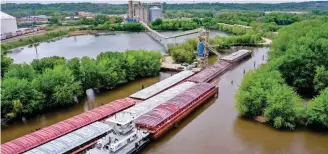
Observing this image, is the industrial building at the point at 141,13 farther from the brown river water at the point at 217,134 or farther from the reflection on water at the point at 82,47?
the brown river water at the point at 217,134

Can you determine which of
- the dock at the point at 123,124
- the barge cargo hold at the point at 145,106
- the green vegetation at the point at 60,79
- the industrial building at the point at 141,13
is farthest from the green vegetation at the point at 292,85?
the industrial building at the point at 141,13

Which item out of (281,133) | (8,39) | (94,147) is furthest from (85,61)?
(8,39)

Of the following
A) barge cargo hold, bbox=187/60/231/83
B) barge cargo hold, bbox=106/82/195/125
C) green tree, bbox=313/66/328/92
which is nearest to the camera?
barge cargo hold, bbox=106/82/195/125

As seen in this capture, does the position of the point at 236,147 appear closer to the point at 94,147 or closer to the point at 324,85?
the point at 94,147

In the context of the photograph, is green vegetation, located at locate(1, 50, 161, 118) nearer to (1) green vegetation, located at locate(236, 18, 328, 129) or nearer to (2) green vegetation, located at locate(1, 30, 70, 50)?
(1) green vegetation, located at locate(236, 18, 328, 129)

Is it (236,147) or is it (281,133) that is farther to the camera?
(281,133)

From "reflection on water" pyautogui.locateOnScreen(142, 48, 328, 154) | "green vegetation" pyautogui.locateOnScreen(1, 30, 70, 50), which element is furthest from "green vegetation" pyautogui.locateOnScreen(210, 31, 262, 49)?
"green vegetation" pyautogui.locateOnScreen(1, 30, 70, 50)
